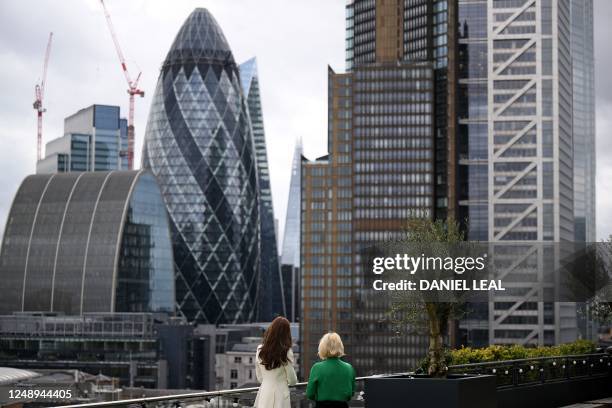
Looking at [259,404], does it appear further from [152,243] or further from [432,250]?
[152,243]

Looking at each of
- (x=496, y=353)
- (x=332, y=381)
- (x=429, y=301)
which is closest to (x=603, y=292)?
(x=496, y=353)

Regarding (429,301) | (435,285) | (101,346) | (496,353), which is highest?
(435,285)

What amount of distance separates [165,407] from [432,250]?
8.28 m

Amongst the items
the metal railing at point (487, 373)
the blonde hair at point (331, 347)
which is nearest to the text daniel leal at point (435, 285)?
the metal railing at point (487, 373)

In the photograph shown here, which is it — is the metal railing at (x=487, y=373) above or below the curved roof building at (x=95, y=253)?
below

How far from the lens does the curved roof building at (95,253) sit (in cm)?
18912

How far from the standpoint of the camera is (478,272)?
2723 centimetres

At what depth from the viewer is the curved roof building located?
7446 inches

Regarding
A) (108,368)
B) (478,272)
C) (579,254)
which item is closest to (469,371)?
(478,272)

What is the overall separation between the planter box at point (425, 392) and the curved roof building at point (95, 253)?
566 feet

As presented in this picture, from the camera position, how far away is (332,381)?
14.6 metres

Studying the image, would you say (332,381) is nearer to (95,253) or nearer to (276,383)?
(276,383)

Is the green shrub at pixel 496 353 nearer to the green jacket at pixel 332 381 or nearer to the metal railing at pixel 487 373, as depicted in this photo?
the metal railing at pixel 487 373

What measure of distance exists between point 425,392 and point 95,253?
17724 centimetres
